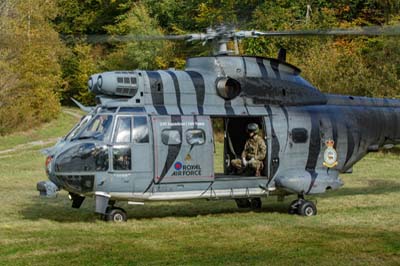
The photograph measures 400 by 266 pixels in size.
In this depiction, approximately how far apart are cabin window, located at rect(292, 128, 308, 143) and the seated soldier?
71 centimetres

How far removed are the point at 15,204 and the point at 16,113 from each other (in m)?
26.6

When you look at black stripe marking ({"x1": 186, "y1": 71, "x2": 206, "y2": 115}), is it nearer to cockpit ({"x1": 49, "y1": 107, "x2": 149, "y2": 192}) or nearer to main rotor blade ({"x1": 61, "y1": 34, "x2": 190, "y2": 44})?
main rotor blade ({"x1": 61, "y1": 34, "x2": 190, "y2": 44})

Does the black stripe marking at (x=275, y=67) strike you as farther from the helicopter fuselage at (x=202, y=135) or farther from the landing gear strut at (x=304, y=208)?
the landing gear strut at (x=304, y=208)

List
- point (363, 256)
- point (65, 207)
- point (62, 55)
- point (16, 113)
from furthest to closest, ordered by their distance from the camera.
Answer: point (62, 55) → point (16, 113) → point (65, 207) → point (363, 256)

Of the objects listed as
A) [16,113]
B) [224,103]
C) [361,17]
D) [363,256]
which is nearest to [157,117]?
[224,103]

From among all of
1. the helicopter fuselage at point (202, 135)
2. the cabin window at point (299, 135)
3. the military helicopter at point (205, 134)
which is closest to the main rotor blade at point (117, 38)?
the military helicopter at point (205, 134)

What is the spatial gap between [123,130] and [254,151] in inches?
114

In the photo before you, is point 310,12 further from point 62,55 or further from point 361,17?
point 62,55

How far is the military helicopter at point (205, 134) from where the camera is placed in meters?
13.4

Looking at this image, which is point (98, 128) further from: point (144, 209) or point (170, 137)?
point (144, 209)

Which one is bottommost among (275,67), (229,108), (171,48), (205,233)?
(205,233)

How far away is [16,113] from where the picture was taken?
1703 inches

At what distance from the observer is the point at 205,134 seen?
46.3ft

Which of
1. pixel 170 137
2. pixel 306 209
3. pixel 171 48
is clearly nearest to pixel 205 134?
pixel 170 137
